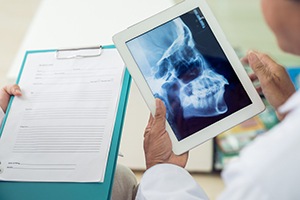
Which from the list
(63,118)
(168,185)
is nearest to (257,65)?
(168,185)

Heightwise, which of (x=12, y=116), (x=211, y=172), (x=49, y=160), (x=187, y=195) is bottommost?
(x=211, y=172)

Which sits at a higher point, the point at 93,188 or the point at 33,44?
the point at 33,44

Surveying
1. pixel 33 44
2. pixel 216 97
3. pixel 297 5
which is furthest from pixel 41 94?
pixel 297 5

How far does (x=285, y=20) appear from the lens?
22.1 inches

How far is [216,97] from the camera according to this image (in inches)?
37.0

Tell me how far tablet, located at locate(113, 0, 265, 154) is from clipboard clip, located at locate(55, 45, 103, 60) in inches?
5.0

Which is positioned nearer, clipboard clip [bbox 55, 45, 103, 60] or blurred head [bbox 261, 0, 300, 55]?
blurred head [bbox 261, 0, 300, 55]

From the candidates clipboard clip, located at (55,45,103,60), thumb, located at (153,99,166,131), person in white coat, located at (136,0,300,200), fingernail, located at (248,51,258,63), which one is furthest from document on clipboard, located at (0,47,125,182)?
person in white coat, located at (136,0,300,200)

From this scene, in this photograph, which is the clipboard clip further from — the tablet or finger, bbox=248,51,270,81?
finger, bbox=248,51,270,81

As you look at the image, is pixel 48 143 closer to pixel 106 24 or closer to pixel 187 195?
pixel 187 195

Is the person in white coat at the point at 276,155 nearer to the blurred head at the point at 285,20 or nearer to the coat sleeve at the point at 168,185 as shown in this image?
the blurred head at the point at 285,20

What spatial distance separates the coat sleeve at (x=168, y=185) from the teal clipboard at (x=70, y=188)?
78 mm

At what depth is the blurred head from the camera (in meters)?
0.55

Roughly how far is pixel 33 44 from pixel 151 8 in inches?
17.1
